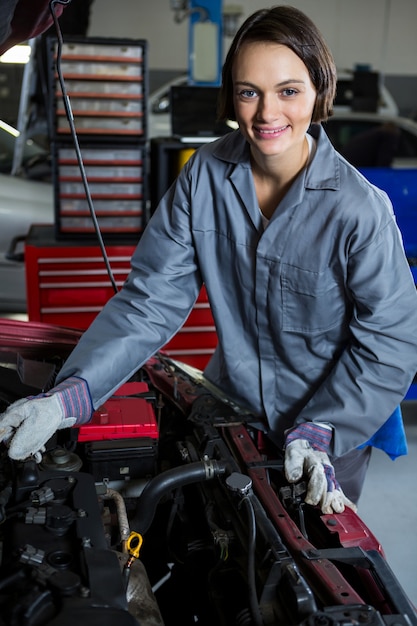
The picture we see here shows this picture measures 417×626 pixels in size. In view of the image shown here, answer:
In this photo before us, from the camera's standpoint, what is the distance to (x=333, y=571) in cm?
111

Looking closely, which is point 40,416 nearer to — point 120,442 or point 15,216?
point 120,442

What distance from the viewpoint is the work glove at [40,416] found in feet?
4.37

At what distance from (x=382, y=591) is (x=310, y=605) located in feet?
0.53

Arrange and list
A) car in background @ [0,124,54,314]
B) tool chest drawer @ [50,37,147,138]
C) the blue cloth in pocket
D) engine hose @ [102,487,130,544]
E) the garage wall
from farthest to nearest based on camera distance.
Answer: the garage wall, car in background @ [0,124,54,314], tool chest drawer @ [50,37,147,138], the blue cloth in pocket, engine hose @ [102,487,130,544]

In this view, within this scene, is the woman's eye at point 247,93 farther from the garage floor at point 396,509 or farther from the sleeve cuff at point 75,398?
the garage floor at point 396,509

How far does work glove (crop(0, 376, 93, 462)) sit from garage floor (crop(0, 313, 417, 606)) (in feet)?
3.70

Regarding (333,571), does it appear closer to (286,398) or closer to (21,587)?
(21,587)

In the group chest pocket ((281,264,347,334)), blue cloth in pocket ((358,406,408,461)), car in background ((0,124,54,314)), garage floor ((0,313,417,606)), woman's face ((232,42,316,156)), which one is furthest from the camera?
car in background ((0,124,54,314))

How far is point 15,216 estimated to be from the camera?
409 centimetres

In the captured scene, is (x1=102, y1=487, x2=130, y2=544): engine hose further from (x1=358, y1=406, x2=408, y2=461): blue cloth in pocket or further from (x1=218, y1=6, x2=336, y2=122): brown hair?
(x1=218, y1=6, x2=336, y2=122): brown hair

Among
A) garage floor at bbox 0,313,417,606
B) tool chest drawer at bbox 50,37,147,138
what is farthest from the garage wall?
garage floor at bbox 0,313,417,606

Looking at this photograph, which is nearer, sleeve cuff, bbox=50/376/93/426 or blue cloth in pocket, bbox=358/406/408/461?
sleeve cuff, bbox=50/376/93/426

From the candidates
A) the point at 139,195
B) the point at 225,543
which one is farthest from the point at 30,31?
the point at 139,195

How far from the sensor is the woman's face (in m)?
1.43
